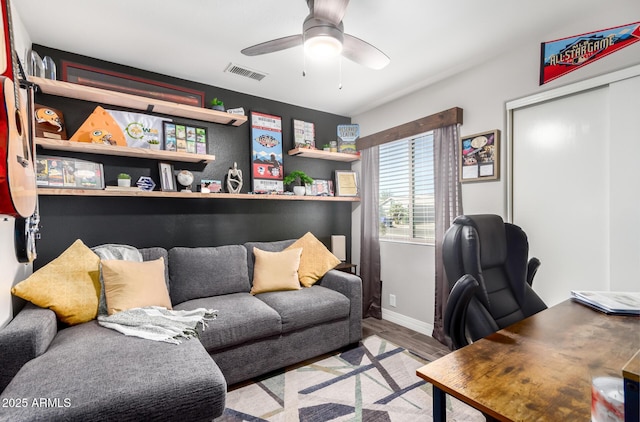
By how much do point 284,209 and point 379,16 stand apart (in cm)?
218

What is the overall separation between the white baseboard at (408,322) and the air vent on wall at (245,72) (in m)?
2.94

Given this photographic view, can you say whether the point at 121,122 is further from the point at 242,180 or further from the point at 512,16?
the point at 512,16

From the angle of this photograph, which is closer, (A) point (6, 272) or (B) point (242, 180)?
(A) point (6, 272)

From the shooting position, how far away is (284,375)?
7.41 ft

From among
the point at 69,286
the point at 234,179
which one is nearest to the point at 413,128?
the point at 234,179

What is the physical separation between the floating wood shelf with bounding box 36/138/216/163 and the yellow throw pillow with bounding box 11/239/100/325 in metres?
0.74

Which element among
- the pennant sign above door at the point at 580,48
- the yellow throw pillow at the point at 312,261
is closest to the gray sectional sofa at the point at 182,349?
the yellow throw pillow at the point at 312,261

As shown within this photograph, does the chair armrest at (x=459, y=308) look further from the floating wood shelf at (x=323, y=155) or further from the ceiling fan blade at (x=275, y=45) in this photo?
the floating wood shelf at (x=323, y=155)

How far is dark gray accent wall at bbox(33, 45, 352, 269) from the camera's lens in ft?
7.72

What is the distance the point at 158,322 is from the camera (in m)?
1.89

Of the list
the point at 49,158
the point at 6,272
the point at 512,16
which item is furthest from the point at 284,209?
the point at 512,16

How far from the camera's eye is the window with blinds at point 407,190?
3.12 metres

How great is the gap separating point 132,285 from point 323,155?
2390 millimetres

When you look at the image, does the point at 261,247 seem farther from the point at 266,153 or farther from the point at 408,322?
the point at 408,322
